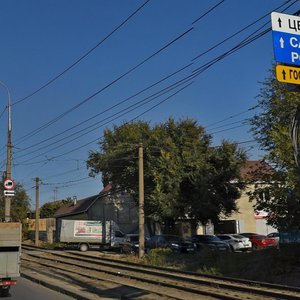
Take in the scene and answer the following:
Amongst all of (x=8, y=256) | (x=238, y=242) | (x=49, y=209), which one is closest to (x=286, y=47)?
(x=8, y=256)

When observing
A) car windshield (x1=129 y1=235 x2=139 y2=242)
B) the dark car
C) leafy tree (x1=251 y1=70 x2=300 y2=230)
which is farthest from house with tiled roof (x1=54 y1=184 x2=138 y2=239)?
leafy tree (x1=251 y1=70 x2=300 y2=230)

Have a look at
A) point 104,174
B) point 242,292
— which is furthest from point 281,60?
point 104,174

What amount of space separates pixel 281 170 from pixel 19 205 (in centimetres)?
5508

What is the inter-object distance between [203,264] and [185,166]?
17375 millimetres

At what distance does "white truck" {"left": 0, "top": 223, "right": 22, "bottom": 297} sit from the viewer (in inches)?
603

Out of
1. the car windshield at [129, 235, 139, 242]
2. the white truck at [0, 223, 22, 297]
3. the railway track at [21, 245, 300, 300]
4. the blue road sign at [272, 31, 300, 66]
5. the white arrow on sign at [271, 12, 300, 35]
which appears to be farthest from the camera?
the car windshield at [129, 235, 139, 242]

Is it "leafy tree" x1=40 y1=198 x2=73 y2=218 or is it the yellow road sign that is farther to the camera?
"leafy tree" x1=40 y1=198 x2=73 y2=218

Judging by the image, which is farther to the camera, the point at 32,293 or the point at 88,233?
the point at 88,233

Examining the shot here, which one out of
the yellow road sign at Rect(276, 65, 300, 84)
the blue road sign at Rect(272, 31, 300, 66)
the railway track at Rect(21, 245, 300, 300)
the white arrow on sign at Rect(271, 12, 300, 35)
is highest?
the white arrow on sign at Rect(271, 12, 300, 35)

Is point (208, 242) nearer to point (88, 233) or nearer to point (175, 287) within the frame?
point (88, 233)

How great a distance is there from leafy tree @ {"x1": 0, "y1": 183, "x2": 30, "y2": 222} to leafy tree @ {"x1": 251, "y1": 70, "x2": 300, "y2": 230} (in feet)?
160

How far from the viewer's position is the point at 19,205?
73.9m

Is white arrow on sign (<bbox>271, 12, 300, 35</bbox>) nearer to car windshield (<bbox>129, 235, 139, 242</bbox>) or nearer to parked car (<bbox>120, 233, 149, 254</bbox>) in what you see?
parked car (<bbox>120, 233, 149, 254</bbox>)

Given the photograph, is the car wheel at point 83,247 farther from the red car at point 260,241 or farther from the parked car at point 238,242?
the red car at point 260,241
